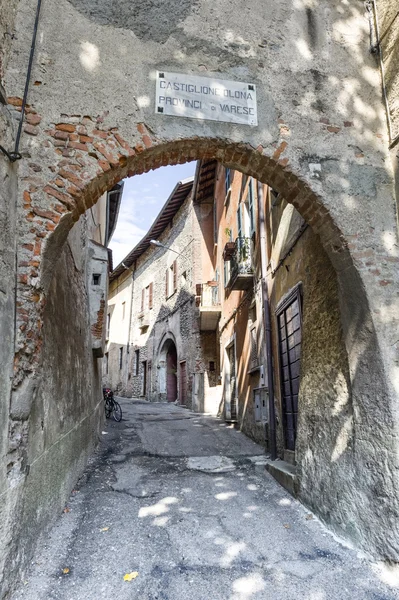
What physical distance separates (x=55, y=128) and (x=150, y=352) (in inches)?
671

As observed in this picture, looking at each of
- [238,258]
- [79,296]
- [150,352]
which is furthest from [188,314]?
[79,296]

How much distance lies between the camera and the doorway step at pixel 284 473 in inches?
179

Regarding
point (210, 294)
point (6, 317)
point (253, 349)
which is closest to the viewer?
point (6, 317)

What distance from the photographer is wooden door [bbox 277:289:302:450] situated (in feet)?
18.4

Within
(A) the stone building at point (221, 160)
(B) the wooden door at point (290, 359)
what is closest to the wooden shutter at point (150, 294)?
(B) the wooden door at point (290, 359)

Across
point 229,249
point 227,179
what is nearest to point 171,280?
point 227,179

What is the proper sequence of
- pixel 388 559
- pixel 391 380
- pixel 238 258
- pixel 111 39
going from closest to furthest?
pixel 388 559
pixel 391 380
pixel 111 39
pixel 238 258

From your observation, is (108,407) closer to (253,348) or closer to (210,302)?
(210,302)

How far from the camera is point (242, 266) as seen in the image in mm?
8391

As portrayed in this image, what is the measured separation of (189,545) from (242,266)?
5.76 m

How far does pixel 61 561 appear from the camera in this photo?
308 cm

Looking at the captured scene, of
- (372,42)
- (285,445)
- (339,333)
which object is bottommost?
(285,445)

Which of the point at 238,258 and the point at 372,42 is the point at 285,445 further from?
the point at 372,42

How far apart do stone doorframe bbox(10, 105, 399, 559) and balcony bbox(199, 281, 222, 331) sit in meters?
9.01
